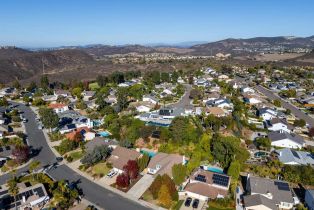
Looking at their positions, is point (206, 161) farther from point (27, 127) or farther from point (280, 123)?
point (27, 127)

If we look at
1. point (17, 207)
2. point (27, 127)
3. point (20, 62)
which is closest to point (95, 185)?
point (17, 207)

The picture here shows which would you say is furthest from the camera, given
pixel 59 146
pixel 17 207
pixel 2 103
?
pixel 2 103

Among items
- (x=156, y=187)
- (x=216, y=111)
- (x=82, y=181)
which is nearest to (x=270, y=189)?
(x=156, y=187)

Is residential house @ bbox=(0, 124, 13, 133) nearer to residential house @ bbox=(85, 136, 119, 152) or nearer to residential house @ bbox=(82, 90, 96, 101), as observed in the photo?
residential house @ bbox=(85, 136, 119, 152)

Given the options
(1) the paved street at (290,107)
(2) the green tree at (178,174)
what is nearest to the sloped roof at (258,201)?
(2) the green tree at (178,174)

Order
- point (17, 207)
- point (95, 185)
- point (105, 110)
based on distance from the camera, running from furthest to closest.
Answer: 1. point (105, 110)
2. point (95, 185)
3. point (17, 207)

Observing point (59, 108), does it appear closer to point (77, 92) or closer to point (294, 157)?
point (77, 92)

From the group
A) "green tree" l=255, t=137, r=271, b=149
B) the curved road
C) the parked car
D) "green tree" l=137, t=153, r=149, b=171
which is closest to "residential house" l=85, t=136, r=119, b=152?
the curved road
